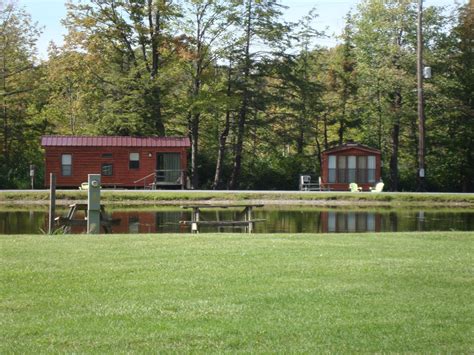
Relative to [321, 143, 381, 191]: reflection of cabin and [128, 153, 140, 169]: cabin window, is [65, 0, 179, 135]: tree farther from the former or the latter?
[321, 143, 381, 191]: reflection of cabin

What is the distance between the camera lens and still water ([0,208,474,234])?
2045cm

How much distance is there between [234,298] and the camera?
7559 mm

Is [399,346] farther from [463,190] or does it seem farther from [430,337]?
[463,190]

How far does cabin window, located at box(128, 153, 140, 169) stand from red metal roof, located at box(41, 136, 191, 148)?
0.61 m

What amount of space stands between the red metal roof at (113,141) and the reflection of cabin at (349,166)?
836 centimetres

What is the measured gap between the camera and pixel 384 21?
44250 mm

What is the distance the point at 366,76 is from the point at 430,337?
39.6 metres

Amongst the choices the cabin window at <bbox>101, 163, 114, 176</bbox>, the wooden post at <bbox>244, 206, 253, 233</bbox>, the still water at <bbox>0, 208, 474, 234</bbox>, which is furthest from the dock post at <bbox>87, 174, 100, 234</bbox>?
the cabin window at <bbox>101, 163, 114, 176</bbox>

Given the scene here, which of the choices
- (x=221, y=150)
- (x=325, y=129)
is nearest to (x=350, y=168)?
(x=221, y=150)

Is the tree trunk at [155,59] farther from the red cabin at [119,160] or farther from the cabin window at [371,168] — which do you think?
the cabin window at [371,168]

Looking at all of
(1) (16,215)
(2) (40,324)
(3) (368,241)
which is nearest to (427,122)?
(1) (16,215)

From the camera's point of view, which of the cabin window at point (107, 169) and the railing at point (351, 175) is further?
the railing at point (351, 175)

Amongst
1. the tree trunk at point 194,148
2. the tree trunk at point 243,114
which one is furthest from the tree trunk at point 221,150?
the tree trunk at point 194,148

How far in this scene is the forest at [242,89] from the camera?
4162 centimetres
